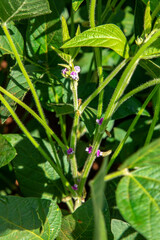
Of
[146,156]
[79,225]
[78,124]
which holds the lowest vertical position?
[79,225]

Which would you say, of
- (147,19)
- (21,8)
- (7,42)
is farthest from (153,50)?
(7,42)

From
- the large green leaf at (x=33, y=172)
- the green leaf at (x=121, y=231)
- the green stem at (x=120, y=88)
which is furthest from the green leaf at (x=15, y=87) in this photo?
the green leaf at (x=121, y=231)

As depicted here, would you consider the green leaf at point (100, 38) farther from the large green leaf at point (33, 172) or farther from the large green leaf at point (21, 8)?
the large green leaf at point (33, 172)

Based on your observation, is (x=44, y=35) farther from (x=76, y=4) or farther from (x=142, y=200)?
(x=142, y=200)

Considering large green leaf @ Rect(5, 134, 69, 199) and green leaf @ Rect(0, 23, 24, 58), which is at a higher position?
green leaf @ Rect(0, 23, 24, 58)

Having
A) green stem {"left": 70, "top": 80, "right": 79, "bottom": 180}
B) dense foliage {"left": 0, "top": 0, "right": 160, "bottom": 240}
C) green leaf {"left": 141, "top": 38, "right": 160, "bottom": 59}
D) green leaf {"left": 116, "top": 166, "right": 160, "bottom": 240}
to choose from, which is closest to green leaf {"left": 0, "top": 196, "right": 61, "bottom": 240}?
dense foliage {"left": 0, "top": 0, "right": 160, "bottom": 240}

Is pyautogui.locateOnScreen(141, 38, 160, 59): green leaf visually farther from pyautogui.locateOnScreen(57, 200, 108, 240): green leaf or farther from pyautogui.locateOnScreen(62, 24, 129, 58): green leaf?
pyautogui.locateOnScreen(57, 200, 108, 240): green leaf

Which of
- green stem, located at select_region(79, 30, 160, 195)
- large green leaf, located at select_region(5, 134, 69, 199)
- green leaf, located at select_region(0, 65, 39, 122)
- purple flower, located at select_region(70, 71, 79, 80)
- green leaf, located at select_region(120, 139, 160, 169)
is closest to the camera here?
green leaf, located at select_region(120, 139, 160, 169)
